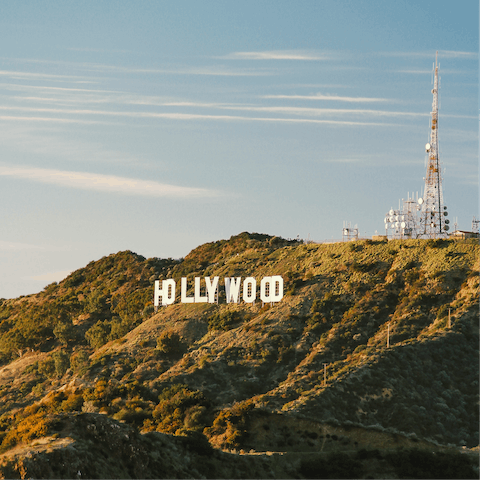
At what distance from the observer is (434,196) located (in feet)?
366

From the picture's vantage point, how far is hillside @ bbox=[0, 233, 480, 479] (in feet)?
251

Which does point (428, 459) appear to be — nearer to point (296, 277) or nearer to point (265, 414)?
point (265, 414)

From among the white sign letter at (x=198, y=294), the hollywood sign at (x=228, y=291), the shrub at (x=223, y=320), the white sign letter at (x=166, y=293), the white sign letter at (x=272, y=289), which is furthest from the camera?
the white sign letter at (x=166, y=293)

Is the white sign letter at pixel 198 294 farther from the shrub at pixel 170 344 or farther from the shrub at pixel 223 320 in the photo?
the shrub at pixel 170 344

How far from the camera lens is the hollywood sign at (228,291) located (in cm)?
10894

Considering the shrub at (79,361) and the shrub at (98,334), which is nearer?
the shrub at (79,361)

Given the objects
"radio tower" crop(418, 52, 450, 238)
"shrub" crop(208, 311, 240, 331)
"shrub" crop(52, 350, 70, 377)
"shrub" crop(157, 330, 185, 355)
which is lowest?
"shrub" crop(52, 350, 70, 377)

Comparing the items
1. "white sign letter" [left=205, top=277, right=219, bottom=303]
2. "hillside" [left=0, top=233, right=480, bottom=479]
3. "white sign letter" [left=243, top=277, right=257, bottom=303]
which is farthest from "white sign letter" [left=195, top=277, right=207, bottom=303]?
"white sign letter" [left=243, top=277, right=257, bottom=303]

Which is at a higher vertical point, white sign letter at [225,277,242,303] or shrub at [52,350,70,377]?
white sign letter at [225,277,242,303]

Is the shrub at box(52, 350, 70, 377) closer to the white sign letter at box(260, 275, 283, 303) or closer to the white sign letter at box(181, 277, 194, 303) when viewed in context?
the white sign letter at box(181, 277, 194, 303)

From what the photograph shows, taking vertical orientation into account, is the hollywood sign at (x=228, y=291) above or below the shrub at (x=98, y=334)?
above

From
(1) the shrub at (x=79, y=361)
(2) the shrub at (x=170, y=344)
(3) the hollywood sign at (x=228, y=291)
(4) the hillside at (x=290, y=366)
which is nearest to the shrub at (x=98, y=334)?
(4) the hillside at (x=290, y=366)

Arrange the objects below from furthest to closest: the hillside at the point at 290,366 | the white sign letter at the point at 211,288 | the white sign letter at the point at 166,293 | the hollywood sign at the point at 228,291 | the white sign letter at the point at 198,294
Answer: the white sign letter at the point at 166,293, the white sign letter at the point at 198,294, the white sign letter at the point at 211,288, the hollywood sign at the point at 228,291, the hillside at the point at 290,366

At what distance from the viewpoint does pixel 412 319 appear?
313ft
